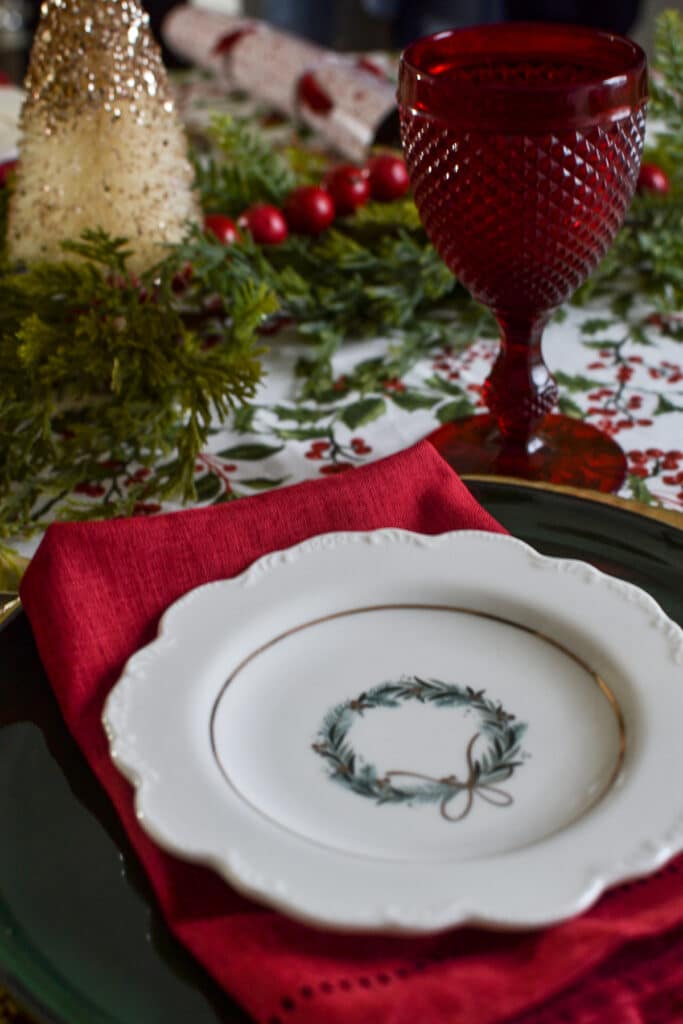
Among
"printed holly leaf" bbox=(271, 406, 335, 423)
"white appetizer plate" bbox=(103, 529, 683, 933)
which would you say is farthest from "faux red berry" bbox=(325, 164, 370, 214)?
"white appetizer plate" bbox=(103, 529, 683, 933)

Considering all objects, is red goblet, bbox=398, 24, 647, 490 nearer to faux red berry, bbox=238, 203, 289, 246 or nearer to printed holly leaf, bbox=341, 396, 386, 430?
printed holly leaf, bbox=341, 396, 386, 430

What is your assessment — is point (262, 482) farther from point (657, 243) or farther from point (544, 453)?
point (657, 243)

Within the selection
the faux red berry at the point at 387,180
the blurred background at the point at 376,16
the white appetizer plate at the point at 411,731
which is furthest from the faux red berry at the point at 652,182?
the blurred background at the point at 376,16

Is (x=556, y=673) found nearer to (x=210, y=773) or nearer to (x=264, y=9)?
(x=210, y=773)

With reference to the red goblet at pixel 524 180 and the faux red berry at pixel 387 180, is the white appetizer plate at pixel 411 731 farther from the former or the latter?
the faux red berry at pixel 387 180

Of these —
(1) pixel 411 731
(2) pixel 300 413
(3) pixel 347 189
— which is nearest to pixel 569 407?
(2) pixel 300 413

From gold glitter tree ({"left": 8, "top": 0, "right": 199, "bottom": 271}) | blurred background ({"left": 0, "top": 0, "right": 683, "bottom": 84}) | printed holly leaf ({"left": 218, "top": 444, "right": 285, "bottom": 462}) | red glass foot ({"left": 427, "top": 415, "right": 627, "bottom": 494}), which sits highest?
gold glitter tree ({"left": 8, "top": 0, "right": 199, "bottom": 271})

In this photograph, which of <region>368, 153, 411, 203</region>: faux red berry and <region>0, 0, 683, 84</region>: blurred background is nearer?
<region>368, 153, 411, 203</region>: faux red berry
